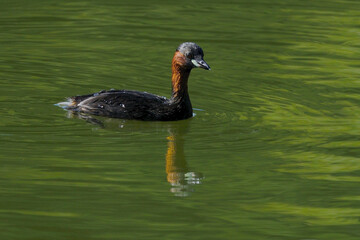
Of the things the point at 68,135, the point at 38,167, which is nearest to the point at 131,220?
the point at 38,167

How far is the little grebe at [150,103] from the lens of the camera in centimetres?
1155

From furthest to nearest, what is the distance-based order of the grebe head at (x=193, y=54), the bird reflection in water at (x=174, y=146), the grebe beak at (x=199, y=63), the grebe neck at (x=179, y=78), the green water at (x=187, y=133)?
the grebe neck at (x=179, y=78) → the grebe head at (x=193, y=54) → the grebe beak at (x=199, y=63) → the bird reflection in water at (x=174, y=146) → the green water at (x=187, y=133)

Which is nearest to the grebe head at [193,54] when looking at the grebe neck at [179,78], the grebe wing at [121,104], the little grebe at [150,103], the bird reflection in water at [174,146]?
the little grebe at [150,103]

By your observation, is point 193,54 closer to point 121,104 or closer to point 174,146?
point 121,104

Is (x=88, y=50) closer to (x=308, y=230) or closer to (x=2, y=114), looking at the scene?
(x=2, y=114)

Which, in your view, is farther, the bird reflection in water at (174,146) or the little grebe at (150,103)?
the little grebe at (150,103)

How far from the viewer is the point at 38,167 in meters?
9.00

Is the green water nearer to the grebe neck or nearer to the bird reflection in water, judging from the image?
the bird reflection in water

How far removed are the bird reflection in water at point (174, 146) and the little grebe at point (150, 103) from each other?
0.35 ft

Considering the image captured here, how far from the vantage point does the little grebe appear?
37.9 feet

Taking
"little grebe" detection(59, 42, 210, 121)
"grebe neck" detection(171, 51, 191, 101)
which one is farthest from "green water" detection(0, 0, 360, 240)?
"grebe neck" detection(171, 51, 191, 101)

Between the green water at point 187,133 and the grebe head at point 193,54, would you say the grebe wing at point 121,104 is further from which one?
the grebe head at point 193,54

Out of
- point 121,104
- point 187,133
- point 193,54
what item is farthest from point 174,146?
point 193,54

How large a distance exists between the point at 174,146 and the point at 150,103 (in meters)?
1.54
